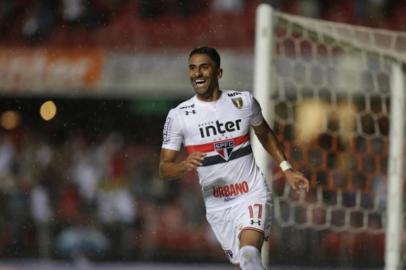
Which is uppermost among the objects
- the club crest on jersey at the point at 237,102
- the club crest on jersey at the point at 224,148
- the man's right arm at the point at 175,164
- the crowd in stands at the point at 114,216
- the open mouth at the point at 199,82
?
the open mouth at the point at 199,82

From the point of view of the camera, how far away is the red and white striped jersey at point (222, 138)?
20.6 feet

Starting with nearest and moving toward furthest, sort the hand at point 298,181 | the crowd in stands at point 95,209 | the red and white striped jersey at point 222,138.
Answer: the hand at point 298,181, the red and white striped jersey at point 222,138, the crowd in stands at point 95,209

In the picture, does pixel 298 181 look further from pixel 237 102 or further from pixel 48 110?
pixel 48 110

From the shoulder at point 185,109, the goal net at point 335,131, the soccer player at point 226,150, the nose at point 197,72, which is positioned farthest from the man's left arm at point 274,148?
the goal net at point 335,131

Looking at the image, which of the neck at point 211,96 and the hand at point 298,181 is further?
the neck at point 211,96

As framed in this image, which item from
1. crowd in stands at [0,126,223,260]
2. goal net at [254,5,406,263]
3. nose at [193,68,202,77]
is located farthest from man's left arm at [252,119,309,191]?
crowd in stands at [0,126,223,260]

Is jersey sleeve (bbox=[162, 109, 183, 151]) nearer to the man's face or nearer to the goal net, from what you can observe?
the man's face

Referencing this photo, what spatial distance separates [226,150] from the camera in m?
6.32

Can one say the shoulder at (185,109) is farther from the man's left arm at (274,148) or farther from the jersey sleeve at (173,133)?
the man's left arm at (274,148)

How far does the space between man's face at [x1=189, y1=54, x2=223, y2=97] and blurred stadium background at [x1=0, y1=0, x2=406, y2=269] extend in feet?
24.5

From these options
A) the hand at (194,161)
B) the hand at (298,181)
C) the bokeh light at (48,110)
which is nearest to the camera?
the hand at (194,161)

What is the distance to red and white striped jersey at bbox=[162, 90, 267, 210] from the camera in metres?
6.28

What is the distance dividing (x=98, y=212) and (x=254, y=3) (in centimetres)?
649

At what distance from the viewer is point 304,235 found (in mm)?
16031
